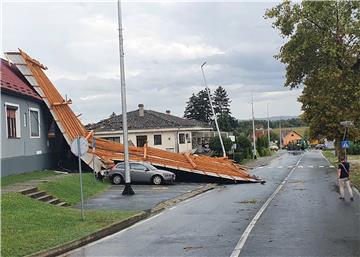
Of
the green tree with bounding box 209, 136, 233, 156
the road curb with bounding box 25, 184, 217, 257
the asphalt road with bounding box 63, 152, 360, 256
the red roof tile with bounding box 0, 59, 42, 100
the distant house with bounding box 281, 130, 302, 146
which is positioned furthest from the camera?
the distant house with bounding box 281, 130, 302, 146

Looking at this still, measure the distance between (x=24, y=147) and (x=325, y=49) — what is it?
55.8 ft

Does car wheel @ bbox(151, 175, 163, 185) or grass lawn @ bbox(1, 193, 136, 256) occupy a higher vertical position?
grass lawn @ bbox(1, 193, 136, 256)

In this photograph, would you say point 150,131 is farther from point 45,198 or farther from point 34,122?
point 45,198

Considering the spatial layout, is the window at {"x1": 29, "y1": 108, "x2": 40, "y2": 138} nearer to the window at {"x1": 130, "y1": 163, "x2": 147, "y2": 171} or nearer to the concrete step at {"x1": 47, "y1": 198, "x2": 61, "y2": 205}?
the window at {"x1": 130, "y1": 163, "x2": 147, "y2": 171}

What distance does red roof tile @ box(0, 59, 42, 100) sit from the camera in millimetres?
27475

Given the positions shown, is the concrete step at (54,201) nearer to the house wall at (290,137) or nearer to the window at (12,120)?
the window at (12,120)

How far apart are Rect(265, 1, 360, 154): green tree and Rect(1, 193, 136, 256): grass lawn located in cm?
1039

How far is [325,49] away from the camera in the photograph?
2202 centimetres

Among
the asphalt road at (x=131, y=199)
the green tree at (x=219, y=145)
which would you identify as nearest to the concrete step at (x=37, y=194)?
the asphalt road at (x=131, y=199)

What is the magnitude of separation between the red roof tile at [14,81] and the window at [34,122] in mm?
886

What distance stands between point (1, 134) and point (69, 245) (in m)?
15.7

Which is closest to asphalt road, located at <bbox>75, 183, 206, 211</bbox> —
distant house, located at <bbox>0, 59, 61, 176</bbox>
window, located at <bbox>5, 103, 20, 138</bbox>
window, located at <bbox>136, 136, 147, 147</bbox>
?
distant house, located at <bbox>0, 59, 61, 176</bbox>

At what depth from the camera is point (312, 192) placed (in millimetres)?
25734

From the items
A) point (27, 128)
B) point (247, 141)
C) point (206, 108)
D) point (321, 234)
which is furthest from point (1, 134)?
point (206, 108)
